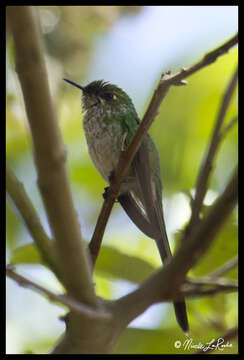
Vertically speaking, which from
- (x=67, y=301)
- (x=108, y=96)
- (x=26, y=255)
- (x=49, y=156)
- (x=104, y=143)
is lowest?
(x=67, y=301)

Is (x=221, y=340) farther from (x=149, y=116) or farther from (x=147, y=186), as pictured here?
(x=147, y=186)

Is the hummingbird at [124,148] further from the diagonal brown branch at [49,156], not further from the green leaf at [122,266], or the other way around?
the diagonal brown branch at [49,156]

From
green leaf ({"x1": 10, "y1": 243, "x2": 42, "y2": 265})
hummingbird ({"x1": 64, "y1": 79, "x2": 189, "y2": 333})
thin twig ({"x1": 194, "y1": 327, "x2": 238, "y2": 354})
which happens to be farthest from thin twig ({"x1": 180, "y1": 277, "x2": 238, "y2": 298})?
hummingbird ({"x1": 64, "y1": 79, "x2": 189, "y2": 333})

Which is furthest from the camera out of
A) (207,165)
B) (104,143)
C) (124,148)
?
(104,143)

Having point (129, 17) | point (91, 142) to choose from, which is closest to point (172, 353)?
point (91, 142)

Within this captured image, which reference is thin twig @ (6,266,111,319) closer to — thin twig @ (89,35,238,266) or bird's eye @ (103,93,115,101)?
A: thin twig @ (89,35,238,266)

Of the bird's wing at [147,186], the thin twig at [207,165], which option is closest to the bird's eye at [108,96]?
the bird's wing at [147,186]

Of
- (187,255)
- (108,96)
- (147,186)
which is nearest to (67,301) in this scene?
Result: (187,255)
